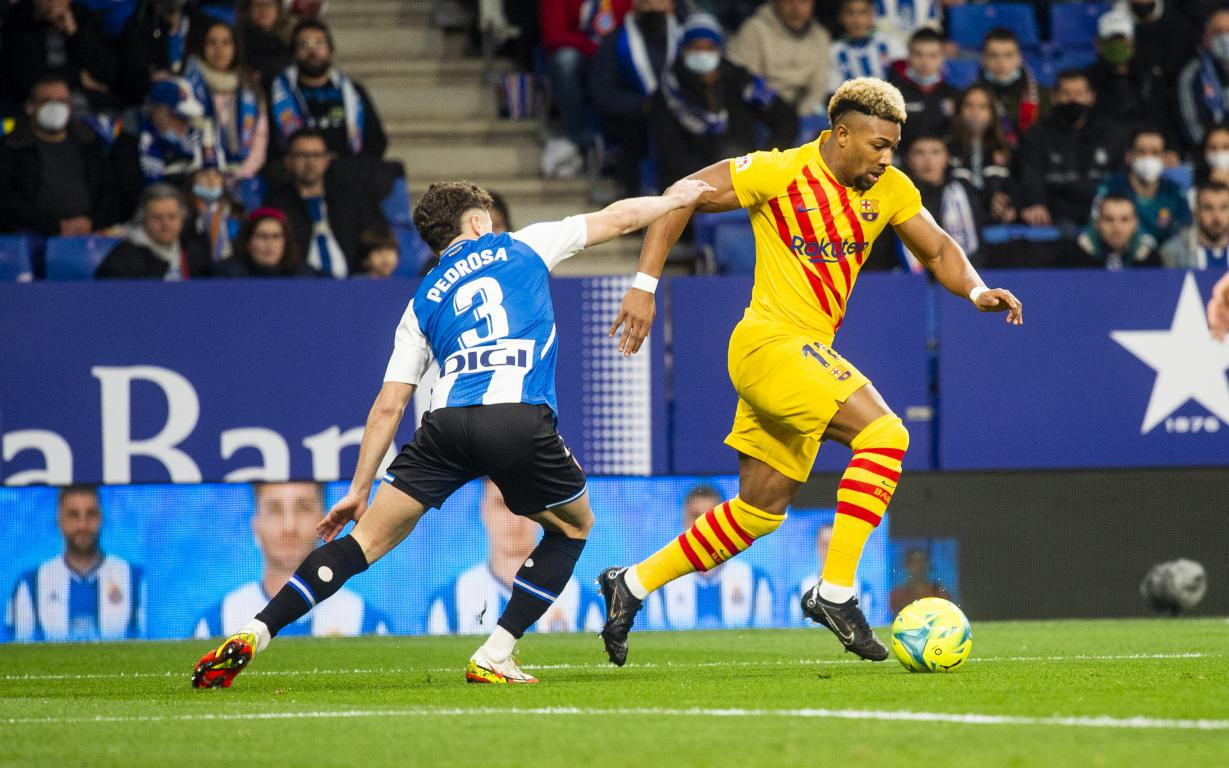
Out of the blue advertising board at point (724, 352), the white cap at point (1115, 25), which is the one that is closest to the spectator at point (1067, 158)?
the white cap at point (1115, 25)

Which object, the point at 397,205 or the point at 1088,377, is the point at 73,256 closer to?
the point at 397,205

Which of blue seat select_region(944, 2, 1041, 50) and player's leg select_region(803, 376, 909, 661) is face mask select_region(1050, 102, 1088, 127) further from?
player's leg select_region(803, 376, 909, 661)

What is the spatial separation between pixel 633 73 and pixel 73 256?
421cm

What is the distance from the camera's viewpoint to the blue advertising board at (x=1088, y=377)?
430 inches

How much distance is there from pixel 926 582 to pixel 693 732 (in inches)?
236

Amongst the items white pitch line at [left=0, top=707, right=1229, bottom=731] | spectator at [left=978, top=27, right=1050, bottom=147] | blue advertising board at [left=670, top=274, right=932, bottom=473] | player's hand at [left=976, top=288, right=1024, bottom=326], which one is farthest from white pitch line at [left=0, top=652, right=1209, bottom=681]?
spectator at [left=978, top=27, right=1050, bottom=147]

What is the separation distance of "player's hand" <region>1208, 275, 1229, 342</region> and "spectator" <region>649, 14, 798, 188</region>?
11.2ft

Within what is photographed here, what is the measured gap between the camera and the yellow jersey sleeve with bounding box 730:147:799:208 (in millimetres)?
7023

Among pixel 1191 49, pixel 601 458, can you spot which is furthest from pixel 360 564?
pixel 1191 49

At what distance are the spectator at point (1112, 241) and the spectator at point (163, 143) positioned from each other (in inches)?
221

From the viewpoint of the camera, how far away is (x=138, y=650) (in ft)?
30.5

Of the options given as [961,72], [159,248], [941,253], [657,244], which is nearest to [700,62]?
[961,72]

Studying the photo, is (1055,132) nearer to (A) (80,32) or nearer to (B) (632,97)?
(B) (632,97)

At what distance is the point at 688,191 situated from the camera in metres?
6.74
